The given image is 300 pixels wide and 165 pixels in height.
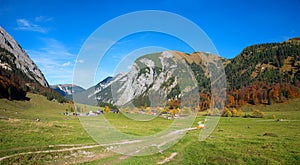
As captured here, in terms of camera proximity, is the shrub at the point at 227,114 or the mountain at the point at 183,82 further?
the shrub at the point at 227,114

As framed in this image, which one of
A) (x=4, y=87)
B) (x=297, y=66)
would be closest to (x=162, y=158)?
(x=4, y=87)

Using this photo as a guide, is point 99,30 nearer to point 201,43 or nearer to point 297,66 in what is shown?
point 201,43

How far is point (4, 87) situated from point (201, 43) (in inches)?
3855

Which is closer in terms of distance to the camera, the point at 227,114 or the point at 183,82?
the point at 183,82

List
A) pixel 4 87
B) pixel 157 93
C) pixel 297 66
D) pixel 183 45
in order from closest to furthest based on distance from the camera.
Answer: pixel 183 45, pixel 157 93, pixel 4 87, pixel 297 66

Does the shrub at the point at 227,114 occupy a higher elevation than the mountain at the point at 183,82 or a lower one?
lower

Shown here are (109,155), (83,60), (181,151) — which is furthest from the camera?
(181,151)

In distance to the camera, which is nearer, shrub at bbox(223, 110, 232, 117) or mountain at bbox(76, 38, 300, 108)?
mountain at bbox(76, 38, 300, 108)

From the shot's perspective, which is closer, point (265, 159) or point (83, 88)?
point (83, 88)

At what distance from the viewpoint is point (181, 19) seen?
9922 mm

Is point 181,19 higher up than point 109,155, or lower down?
higher up

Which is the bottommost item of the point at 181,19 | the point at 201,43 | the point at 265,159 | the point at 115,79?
the point at 265,159

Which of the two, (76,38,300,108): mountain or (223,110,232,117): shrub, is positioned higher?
(76,38,300,108): mountain

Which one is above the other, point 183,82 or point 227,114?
point 183,82
